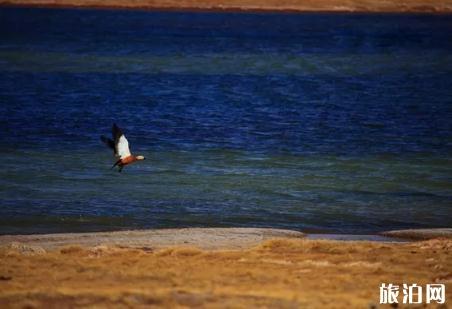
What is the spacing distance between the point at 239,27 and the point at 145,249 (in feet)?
226

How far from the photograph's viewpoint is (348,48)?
6362 cm

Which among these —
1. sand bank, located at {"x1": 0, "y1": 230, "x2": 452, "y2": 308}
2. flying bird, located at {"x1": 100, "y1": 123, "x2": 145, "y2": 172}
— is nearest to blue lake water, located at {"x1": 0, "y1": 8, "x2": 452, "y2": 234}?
flying bird, located at {"x1": 100, "y1": 123, "x2": 145, "y2": 172}

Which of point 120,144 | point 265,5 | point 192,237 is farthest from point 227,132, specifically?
point 265,5

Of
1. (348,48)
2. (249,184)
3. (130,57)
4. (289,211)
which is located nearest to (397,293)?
(289,211)

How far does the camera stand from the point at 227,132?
1150 inches

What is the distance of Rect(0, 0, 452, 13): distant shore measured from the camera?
96.6 m

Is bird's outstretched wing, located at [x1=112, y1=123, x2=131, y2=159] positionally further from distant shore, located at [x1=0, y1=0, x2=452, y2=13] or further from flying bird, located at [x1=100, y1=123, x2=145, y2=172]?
distant shore, located at [x1=0, y1=0, x2=452, y2=13]

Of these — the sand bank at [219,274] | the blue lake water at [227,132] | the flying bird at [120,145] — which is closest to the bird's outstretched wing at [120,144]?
the flying bird at [120,145]

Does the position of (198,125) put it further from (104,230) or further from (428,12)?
(428,12)

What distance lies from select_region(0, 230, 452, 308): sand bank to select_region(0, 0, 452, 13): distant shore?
8558 centimetres

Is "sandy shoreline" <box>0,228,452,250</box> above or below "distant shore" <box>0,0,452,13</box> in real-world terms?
below

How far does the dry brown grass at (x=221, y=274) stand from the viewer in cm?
919

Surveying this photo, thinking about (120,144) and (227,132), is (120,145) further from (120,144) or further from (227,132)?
(227,132)

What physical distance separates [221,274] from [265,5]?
9102 centimetres
